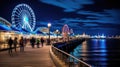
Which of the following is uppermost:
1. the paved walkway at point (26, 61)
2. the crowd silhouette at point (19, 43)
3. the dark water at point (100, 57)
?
the crowd silhouette at point (19, 43)

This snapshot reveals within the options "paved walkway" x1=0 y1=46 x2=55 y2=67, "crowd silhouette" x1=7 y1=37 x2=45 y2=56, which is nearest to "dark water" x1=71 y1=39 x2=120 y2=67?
"paved walkway" x1=0 y1=46 x2=55 y2=67

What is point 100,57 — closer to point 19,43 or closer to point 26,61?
point 19,43

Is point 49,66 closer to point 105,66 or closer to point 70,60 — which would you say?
point 70,60

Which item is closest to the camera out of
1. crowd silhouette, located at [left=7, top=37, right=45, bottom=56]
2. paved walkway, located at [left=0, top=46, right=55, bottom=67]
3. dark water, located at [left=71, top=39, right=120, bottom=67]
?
paved walkway, located at [left=0, top=46, right=55, bottom=67]

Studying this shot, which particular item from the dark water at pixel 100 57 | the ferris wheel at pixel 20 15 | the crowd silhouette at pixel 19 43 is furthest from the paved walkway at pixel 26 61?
the ferris wheel at pixel 20 15

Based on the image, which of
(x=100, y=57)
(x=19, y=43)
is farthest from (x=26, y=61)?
(x=100, y=57)

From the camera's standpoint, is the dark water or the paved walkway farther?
the dark water

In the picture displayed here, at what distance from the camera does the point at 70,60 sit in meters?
16.0

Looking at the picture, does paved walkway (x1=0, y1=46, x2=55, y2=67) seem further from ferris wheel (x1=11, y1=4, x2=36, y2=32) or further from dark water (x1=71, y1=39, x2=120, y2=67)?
ferris wheel (x1=11, y1=4, x2=36, y2=32)

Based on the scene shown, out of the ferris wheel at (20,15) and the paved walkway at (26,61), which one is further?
the ferris wheel at (20,15)

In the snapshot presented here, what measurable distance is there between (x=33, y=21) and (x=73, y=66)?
60550 millimetres

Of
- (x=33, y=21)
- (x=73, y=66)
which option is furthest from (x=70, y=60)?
(x=33, y=21)

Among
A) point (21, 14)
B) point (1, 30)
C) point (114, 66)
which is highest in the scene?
point (21, 14)

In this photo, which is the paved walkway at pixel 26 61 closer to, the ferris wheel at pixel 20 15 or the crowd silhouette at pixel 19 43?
the crowd silhouette at pixel 19 43
